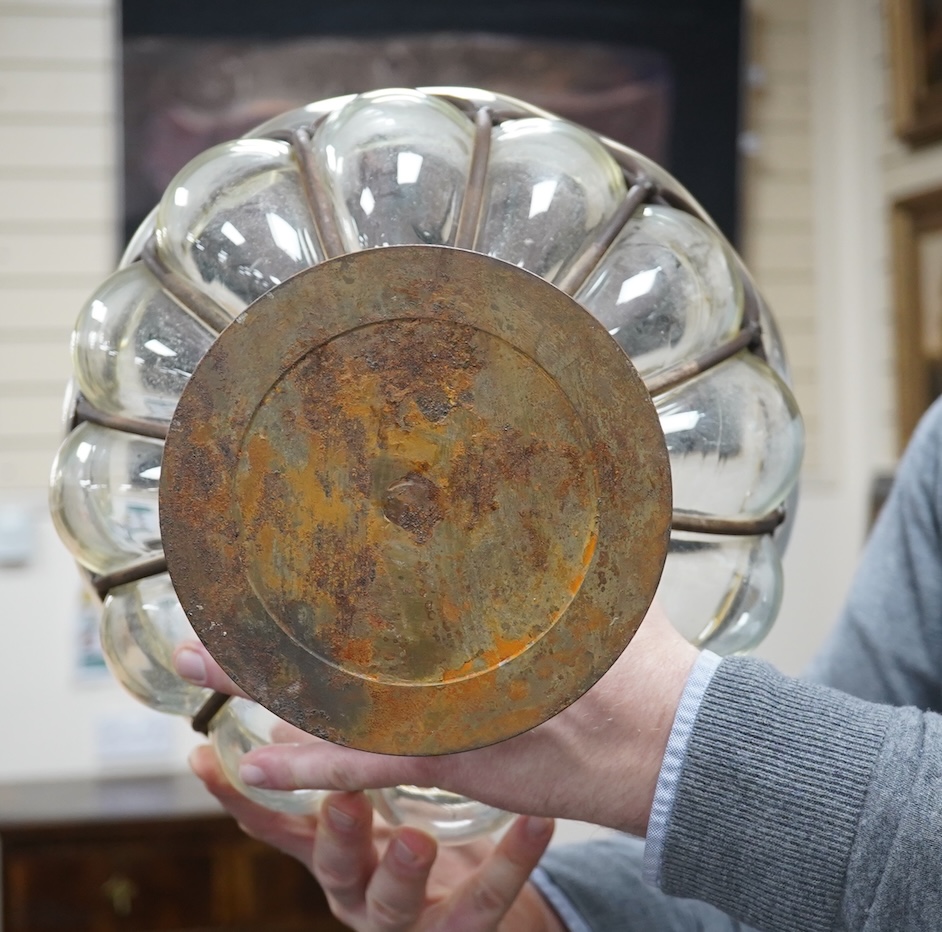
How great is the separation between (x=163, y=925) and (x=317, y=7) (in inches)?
83.9

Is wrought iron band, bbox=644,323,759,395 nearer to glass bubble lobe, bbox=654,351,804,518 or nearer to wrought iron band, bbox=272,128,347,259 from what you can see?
glass bubble lobe, bbox=654,351,804,518

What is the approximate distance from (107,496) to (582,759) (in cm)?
35

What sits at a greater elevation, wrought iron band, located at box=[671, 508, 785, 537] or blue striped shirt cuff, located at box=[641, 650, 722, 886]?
wrought iron band, located at box=[671, 508, 785, 537]

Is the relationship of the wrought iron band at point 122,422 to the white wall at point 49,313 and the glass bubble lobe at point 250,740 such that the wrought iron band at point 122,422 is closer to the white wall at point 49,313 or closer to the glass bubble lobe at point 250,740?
the glass bubble lobe at point 250,740

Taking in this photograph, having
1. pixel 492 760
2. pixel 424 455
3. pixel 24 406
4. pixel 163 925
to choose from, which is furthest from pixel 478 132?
pixel 24 406

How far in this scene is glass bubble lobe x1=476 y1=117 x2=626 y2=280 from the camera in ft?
2.35

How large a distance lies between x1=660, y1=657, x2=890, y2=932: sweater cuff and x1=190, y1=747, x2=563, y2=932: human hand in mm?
183

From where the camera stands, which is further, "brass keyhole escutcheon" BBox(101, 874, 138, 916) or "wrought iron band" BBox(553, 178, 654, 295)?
"brass keyhole escutcheon" BBox(101, 874, 138, 916)

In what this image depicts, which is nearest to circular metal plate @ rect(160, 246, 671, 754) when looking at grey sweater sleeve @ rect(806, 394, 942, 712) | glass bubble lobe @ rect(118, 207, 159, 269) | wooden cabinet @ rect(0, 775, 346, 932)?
glass bubble lobe @ rect(118, 207, 159, 269)

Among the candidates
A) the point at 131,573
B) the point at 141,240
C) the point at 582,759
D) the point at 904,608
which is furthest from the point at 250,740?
the point at 904,608

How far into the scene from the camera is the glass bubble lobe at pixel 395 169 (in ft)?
2.31

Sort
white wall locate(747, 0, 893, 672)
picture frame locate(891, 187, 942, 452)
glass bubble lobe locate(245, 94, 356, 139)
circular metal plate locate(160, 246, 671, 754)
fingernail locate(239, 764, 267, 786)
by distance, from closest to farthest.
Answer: circular metal plate locate(160, 246, 671, 754) < fingernail locate(239, 764, 267, 786) < glass bubble lobe locate(245, 94, 356, 139) < picture frame locate(891, 187, 942, 452) < white wall locate(747, 0, 893, 672)

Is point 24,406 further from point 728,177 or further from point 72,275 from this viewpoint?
point 728,177

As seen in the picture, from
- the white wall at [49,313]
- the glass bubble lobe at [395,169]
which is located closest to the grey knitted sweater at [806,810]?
the glass bubble lobe at [395,169]
